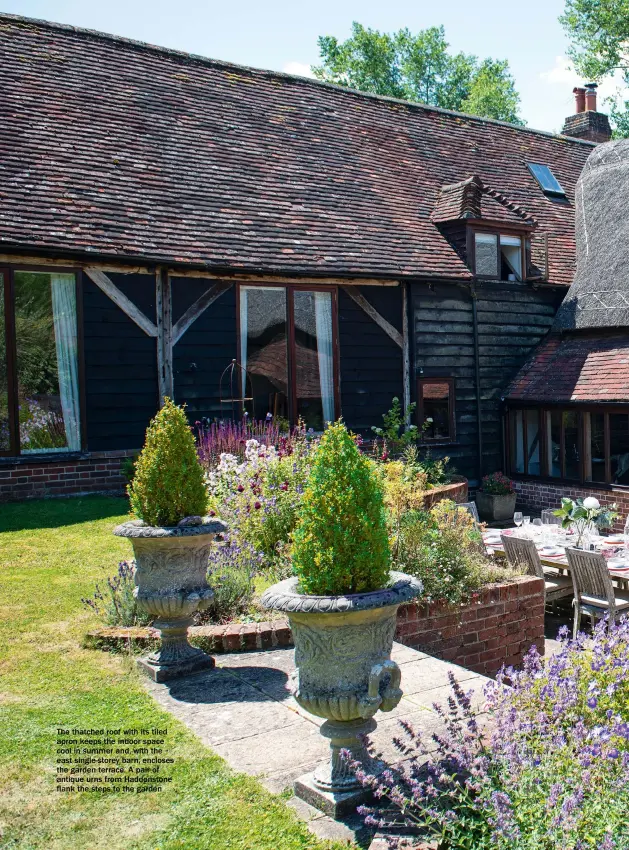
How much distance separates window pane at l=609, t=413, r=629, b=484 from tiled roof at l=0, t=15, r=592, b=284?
13.2ft

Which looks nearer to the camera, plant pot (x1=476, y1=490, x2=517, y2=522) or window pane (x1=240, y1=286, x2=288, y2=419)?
window pane (x1=240, y1=286, x2=288, y2=419)

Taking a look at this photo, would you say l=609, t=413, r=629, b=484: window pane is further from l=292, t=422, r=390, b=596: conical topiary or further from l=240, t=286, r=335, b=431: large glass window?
l=292, t=422, r=390, b=596: conical topiary

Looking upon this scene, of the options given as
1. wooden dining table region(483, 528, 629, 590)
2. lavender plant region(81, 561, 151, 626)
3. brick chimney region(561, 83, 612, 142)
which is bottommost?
wooden dining table region(483, 528, 629, 590)

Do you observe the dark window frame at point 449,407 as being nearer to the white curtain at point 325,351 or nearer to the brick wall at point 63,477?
the white curtain at point 325,351

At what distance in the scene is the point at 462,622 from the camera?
22.1ft

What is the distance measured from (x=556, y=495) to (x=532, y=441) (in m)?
1.30

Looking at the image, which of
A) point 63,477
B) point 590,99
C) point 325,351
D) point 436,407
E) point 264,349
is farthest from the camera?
point 590,99

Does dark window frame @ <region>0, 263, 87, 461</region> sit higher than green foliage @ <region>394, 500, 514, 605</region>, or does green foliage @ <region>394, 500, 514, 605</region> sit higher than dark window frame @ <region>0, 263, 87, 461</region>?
dark window frame @ <region>0, 263, 87, 461</region>

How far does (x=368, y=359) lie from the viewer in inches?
587

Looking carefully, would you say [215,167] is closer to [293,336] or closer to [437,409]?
[293,336]

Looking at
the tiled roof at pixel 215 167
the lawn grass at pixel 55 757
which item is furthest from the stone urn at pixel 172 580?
the tiled roof at pixel 215 167

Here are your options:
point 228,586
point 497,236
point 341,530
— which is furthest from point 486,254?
point 341,530

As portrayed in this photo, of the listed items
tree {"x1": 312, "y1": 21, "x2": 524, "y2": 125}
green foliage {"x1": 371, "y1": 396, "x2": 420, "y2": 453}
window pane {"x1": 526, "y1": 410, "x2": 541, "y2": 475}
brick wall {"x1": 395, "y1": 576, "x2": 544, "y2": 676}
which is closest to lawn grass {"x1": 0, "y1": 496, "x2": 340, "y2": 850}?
brick wall {"x1": 395, "y1": 576, "x2": 544, "y2": 676}

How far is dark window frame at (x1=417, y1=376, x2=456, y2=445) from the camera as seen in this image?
50.6 ft
